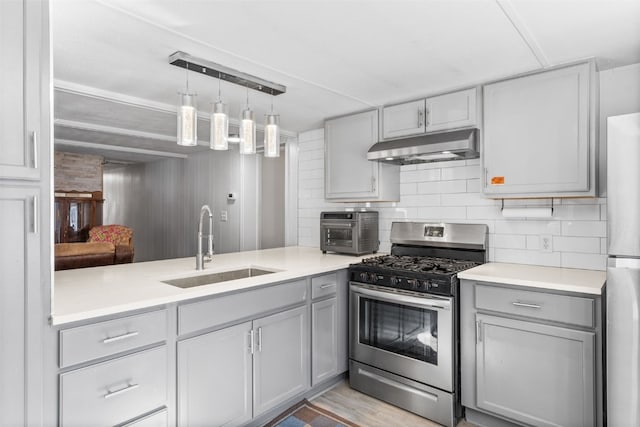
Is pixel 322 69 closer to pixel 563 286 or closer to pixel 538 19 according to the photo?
pixel 538 19

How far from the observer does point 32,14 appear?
1.34m

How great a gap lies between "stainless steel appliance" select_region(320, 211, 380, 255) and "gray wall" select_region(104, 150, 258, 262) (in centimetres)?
147

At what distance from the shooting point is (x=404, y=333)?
2.52 meters

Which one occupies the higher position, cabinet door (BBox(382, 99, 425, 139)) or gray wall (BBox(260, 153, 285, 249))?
cabinet door (BBox(382, 99, 425, 139))

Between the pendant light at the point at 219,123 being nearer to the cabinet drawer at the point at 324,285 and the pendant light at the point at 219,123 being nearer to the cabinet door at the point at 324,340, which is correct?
the cabinet drawer at the point at 324,285

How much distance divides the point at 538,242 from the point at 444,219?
68 centimetres

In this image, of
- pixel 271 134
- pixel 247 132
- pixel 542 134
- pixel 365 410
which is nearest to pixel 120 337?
pixel 247 132

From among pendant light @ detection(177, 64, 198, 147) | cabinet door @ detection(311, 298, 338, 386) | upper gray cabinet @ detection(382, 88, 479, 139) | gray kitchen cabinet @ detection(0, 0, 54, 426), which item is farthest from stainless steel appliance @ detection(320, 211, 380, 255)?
gray kitchen cabinet @ detection(0, 0, 54, 426)

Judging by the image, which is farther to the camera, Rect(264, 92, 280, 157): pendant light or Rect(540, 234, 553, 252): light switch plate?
Rect(540, 234, 553, 252): light switch plate

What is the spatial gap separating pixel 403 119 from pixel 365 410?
2134 millimetres

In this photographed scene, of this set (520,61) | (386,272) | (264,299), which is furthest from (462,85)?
(264,299)

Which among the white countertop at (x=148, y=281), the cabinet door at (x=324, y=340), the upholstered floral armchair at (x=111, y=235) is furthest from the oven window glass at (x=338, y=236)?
the upholstered floral armchair at (x=111, y=235)

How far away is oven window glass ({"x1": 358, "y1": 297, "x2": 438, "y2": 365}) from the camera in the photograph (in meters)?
2.39

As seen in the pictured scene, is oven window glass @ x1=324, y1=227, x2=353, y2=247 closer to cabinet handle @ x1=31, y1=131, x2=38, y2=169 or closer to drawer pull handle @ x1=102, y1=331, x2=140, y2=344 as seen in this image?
drawer pull handle @ x1=102, y1=331, x2=140, y2=344
